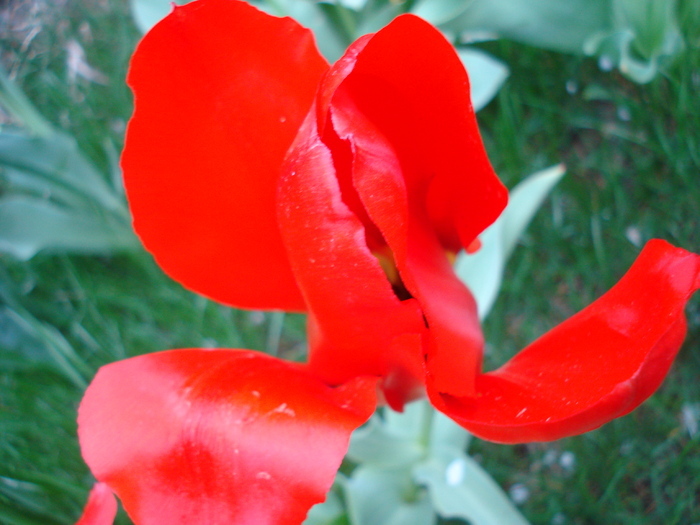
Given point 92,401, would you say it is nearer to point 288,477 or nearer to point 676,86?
point 288,477

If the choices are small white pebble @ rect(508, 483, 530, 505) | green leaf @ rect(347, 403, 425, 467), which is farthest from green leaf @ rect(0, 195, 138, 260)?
small white pebble @ rect(508, 483, 530, 505)

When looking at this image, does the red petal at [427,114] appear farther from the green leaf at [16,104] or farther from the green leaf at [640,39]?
the green leaf at [16,104]

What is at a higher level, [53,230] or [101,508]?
[101,508]

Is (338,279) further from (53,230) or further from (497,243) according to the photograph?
(53,230)

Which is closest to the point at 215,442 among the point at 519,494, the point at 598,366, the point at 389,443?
the point at 598,366

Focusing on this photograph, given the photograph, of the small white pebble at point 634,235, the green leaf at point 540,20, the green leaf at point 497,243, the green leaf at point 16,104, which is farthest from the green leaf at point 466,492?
the green leaf at point 16,104

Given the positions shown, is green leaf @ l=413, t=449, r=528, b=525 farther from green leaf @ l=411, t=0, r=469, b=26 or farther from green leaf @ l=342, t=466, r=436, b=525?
green leaf @ l=411, t=0, r=469, b=26

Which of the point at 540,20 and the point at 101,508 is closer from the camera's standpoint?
the point at 101,508
